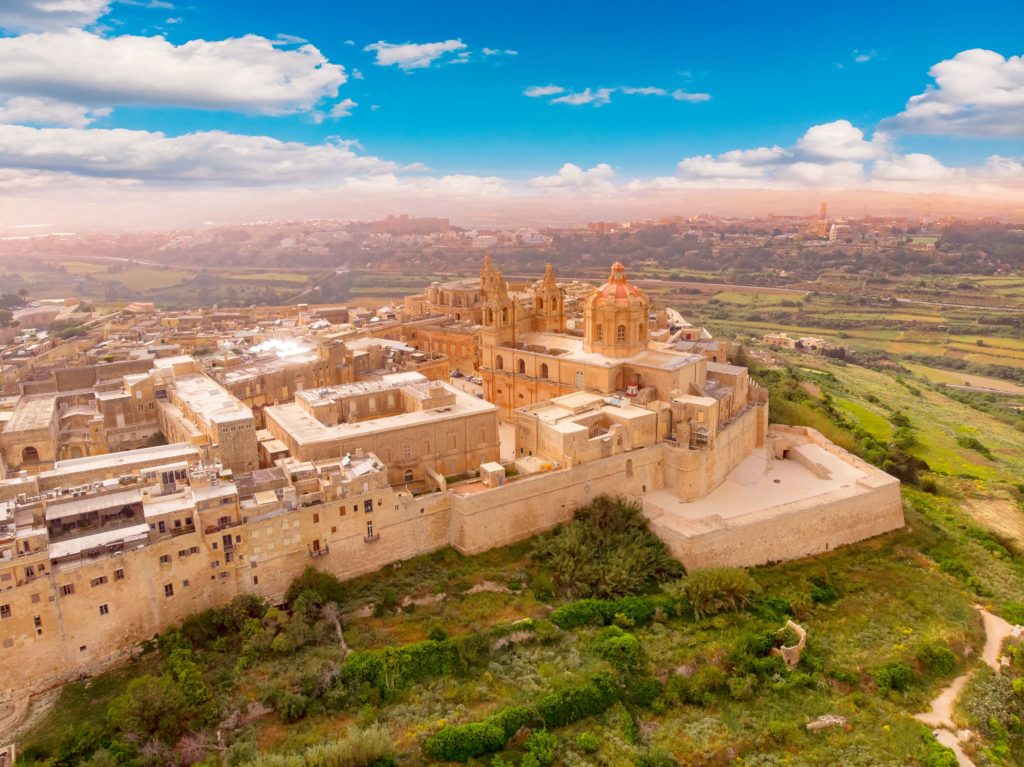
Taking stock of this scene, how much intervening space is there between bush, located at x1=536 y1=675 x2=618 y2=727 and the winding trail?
9.69m

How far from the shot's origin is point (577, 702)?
20.6m

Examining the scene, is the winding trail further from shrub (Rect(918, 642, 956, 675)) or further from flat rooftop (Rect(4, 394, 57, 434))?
flat rooftop (Rect(4, 394, 57, 434))

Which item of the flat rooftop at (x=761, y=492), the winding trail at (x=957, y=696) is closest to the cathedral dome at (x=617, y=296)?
the flat rooftop at (x=761, y=492)

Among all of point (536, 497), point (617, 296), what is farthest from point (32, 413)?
point (617, 296)

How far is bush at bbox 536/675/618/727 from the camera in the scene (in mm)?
20156

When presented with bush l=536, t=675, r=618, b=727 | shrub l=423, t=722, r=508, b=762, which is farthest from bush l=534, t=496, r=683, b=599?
shrub l=423, t=722, r=508, b=762

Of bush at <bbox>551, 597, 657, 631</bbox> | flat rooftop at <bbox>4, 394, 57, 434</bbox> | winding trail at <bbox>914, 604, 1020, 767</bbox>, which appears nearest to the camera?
winding trail at <bbox>914, 604, 1020, 767</bbox>

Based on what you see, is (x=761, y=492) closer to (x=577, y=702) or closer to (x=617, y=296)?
(x=617, y=296)

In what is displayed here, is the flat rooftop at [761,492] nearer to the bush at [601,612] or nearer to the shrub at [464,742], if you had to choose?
the bush at [601,612]

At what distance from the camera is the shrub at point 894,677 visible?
75.0 ft

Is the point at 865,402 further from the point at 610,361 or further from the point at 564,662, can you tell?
the point at 564,662

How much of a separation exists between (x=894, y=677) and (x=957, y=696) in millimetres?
1982

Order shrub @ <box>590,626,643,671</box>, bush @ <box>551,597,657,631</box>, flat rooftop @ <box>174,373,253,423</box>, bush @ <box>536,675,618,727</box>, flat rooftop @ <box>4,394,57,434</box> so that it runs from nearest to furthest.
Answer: bush @ <box>536,675,618,727</box> → shrub @ <box>590,626,643,671</box> → bush @ <box>551,597,657,631</box> → flat rooftop @ <box>174,373,253,423</box> → flat rooftop @ <box>4,394,57,434</box>

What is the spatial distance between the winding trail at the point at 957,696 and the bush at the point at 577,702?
31.8ft
